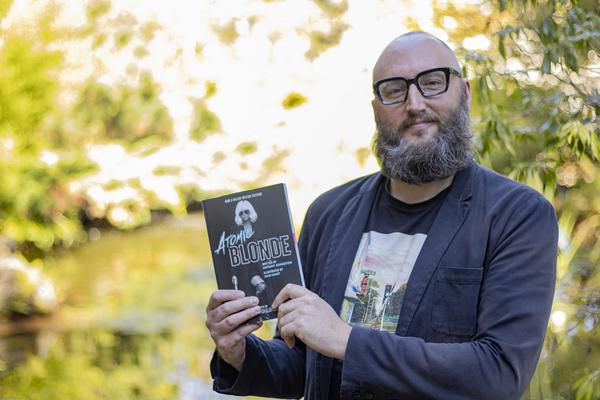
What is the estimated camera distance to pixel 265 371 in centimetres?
202

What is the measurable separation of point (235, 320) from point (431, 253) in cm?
44

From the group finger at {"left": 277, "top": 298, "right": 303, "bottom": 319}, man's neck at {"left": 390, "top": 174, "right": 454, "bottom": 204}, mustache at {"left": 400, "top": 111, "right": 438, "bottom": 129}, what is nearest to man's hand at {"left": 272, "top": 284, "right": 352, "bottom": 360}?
finger at {"left": 277, "top": 298, "right": 303, "bottom": 319}

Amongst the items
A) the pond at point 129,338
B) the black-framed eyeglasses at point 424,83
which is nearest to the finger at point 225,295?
the black-framed eyeglasses at point 424,83

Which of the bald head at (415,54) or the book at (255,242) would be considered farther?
the bald head at (415,54)

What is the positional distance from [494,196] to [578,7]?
4.01ft

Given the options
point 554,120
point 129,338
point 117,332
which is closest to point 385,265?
point 554,120

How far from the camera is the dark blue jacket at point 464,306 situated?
163cm

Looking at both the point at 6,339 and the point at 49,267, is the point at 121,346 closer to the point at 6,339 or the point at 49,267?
the point at 6,339

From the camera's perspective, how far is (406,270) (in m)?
1.85

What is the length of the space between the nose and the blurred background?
0.71 metres

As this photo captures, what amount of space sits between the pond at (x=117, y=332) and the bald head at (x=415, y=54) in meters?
4.09

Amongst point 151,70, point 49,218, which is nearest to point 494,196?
point 151,70

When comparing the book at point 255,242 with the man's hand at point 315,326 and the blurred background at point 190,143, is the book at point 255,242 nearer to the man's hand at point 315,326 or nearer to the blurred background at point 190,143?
the man's hand at point 315,326

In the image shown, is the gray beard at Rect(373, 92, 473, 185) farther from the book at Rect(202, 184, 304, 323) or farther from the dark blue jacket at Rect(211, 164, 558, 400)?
the book at Rect(202, 184, 304, 323)
